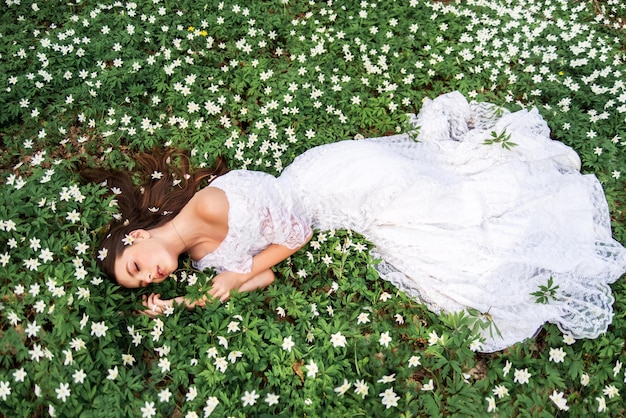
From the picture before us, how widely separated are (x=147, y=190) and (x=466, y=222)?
2.78 meters

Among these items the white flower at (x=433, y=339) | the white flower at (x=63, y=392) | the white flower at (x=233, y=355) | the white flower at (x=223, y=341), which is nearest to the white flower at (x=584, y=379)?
the white flower at (x=433, y=339)

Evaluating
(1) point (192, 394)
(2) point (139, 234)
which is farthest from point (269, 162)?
(1) point (192, 394)

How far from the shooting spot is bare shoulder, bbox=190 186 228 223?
3555 mm

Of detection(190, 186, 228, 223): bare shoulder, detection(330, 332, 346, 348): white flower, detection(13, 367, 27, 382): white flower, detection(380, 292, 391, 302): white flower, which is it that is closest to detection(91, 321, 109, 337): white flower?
detection(13, 367, 27, 382): white flower

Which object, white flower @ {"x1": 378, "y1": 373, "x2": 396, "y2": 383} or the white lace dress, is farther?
the white lace dress

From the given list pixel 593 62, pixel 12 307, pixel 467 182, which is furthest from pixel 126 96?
pixel 593 62

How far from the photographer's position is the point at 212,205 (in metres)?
3.55

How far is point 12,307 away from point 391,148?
10.7 ft

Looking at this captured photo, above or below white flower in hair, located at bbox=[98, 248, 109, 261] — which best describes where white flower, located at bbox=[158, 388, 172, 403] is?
below

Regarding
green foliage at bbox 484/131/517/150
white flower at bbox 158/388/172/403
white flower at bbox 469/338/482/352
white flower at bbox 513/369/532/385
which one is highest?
green foliage at bbox 484/131/517/150

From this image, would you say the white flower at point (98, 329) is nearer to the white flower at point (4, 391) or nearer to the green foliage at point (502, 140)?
the white flower at point (4, 391)

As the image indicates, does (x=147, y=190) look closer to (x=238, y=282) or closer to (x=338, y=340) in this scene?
(x=238, y=282)

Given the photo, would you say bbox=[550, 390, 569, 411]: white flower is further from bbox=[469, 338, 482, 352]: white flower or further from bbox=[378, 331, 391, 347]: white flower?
bbox=[378, 331, 391, 347]: white flower

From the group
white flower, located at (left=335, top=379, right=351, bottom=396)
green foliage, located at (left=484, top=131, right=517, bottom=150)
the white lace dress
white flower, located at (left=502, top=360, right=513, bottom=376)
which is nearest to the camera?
white flower, located at (left=335, top=379, right=351, bottom=396)
